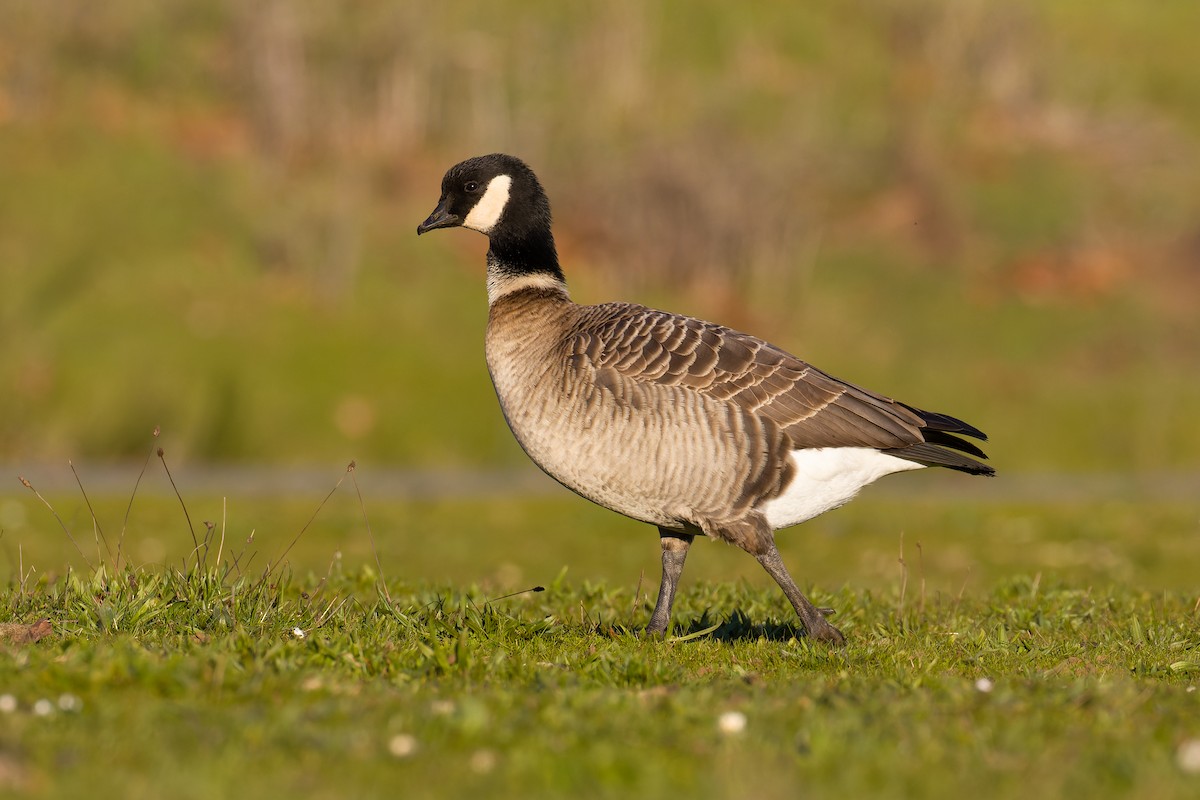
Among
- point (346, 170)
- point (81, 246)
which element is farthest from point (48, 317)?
point (346, 170)

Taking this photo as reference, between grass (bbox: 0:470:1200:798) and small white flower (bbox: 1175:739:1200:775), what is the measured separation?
6 centimetres

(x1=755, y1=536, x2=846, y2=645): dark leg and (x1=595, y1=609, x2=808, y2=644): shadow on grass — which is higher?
(x1=755, y1=536, x2=846, y2=645): dark leg

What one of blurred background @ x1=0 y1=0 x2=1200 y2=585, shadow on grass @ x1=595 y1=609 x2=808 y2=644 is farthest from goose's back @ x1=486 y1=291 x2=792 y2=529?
blurred background @ x1=0 y1=0 x2=1200 y2=585

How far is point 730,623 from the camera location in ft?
32.5

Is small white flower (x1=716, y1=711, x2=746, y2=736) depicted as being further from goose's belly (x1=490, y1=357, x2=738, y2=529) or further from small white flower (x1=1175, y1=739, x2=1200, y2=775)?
goose's belly (x1=490, y1=357, x2=738, y2=529)

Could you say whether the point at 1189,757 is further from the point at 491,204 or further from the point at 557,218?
the point at 557,218

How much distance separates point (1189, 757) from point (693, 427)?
13.9 ft

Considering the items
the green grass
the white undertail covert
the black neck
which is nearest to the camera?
the green grass

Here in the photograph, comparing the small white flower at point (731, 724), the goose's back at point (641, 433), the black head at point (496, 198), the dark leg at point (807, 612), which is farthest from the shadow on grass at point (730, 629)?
the black head at point (496, 198)

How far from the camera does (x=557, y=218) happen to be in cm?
5425

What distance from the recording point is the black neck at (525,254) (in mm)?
10797

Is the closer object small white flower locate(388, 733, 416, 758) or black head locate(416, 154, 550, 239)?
small white flower locate(388, 733, 416, 758)

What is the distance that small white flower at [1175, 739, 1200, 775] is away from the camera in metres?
5.66

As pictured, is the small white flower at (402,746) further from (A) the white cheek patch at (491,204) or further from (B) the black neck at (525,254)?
(A) the white cheek patch at (491,204)
